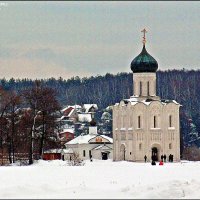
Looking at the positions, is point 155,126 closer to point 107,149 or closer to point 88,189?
point 107,149

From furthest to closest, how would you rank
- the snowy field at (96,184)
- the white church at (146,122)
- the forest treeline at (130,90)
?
the forest treeline at (130,90)
the white church at (146,122)
the snowy field at (96,184)

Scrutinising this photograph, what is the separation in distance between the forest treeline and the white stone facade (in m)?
65.7

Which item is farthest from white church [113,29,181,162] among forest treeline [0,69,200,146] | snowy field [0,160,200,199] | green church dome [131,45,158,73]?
forest treeline [0,69,200,146]

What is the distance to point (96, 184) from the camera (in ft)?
105

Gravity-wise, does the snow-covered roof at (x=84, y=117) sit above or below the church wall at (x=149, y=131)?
above

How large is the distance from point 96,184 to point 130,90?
142m

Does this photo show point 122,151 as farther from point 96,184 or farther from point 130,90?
point 130,90

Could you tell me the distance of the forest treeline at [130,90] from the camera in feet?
517

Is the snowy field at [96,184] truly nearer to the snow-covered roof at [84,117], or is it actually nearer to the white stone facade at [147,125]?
the white stone facade at [147,125]

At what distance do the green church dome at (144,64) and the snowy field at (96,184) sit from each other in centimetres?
3210

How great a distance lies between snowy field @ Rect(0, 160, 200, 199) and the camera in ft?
86.7

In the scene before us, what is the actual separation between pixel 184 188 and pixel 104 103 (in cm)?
15157

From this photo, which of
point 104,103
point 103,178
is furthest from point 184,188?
point 104,103

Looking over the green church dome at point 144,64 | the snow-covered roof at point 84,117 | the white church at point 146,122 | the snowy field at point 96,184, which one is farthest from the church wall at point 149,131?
the snow-covered roof at point 84,117
